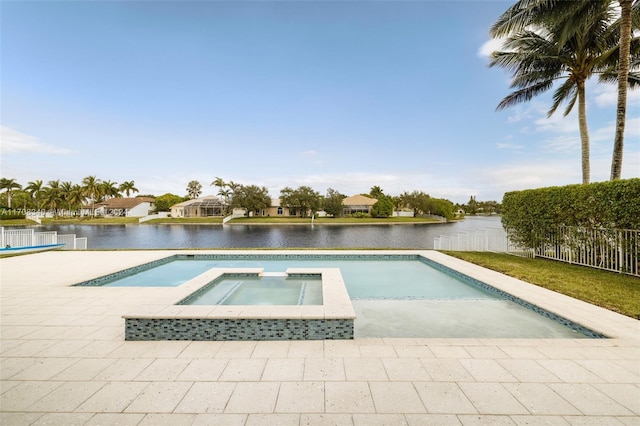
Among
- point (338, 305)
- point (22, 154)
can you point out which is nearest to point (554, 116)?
point (338, 305)

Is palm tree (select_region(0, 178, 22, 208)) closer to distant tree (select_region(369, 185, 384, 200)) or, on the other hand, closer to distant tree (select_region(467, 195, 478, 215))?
distant tree (select_region(369, 185, 384, 200))

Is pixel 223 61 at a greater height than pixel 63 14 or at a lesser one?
greater

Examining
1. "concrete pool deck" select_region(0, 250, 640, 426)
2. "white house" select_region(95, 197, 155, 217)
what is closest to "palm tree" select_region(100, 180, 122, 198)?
"white house" select_region(95, 197, 155, 217)

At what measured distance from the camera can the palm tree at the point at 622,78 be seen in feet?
27.7

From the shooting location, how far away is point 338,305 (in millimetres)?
4086

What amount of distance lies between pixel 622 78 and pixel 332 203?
39243mm

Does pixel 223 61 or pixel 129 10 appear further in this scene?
pixel 223 61

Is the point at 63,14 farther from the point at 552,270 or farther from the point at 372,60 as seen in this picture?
the point at 552,270

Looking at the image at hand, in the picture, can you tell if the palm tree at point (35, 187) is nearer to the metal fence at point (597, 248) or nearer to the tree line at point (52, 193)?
the tree line at point (52, 193)

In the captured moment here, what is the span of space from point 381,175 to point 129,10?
4376 centimetres

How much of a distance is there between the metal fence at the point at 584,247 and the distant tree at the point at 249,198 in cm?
3800

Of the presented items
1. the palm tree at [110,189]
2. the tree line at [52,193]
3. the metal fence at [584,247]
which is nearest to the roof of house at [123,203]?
the tree line at [52,193]

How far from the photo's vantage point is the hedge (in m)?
6.94

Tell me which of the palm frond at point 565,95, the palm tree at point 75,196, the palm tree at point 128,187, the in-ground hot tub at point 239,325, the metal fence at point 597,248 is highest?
the palm tree at point 128,187
